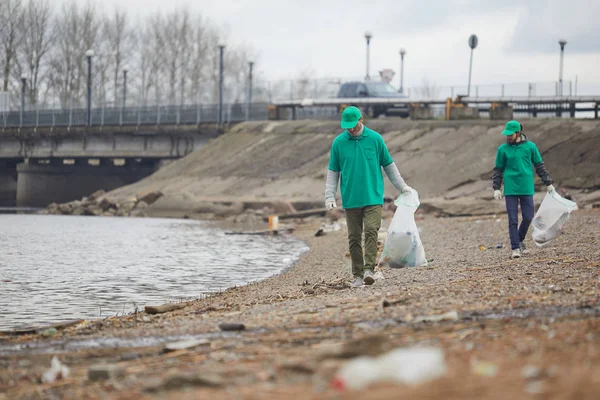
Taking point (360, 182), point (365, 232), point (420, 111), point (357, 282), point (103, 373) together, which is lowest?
point (357, 282)

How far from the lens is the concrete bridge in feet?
192

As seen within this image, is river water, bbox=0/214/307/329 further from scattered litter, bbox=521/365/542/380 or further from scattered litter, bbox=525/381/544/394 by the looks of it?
scattered litter, bbox=525/381/544/394

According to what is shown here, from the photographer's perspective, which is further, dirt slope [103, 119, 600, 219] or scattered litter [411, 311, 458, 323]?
dirt slope [103, 119, 600, 219]

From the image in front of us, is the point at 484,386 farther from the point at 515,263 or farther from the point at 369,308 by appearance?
the point at 515,263

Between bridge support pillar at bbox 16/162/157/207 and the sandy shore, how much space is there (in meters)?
55.7

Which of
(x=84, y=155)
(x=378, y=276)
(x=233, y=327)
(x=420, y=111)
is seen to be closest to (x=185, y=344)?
(x=233, y=327)

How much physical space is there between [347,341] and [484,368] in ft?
4.84

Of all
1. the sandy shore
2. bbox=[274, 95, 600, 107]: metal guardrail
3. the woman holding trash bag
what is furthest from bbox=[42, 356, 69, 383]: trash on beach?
bbox=[274, 95, 600, 107]: metal guardrail

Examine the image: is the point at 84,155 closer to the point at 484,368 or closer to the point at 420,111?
the point at 420,111

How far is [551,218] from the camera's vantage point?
13.9 meters

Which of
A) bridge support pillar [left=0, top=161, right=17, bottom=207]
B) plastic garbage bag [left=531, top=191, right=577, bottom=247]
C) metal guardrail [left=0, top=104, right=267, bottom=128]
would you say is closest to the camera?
plastic garbage bag [left=531, top=191, right=577, bottom=247]

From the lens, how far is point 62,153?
6362 cm

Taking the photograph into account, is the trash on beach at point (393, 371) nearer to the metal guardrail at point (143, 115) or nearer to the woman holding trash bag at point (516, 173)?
the woman holding trash bag at point (516, 173)

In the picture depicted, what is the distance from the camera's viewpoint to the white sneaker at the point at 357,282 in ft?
35.7
